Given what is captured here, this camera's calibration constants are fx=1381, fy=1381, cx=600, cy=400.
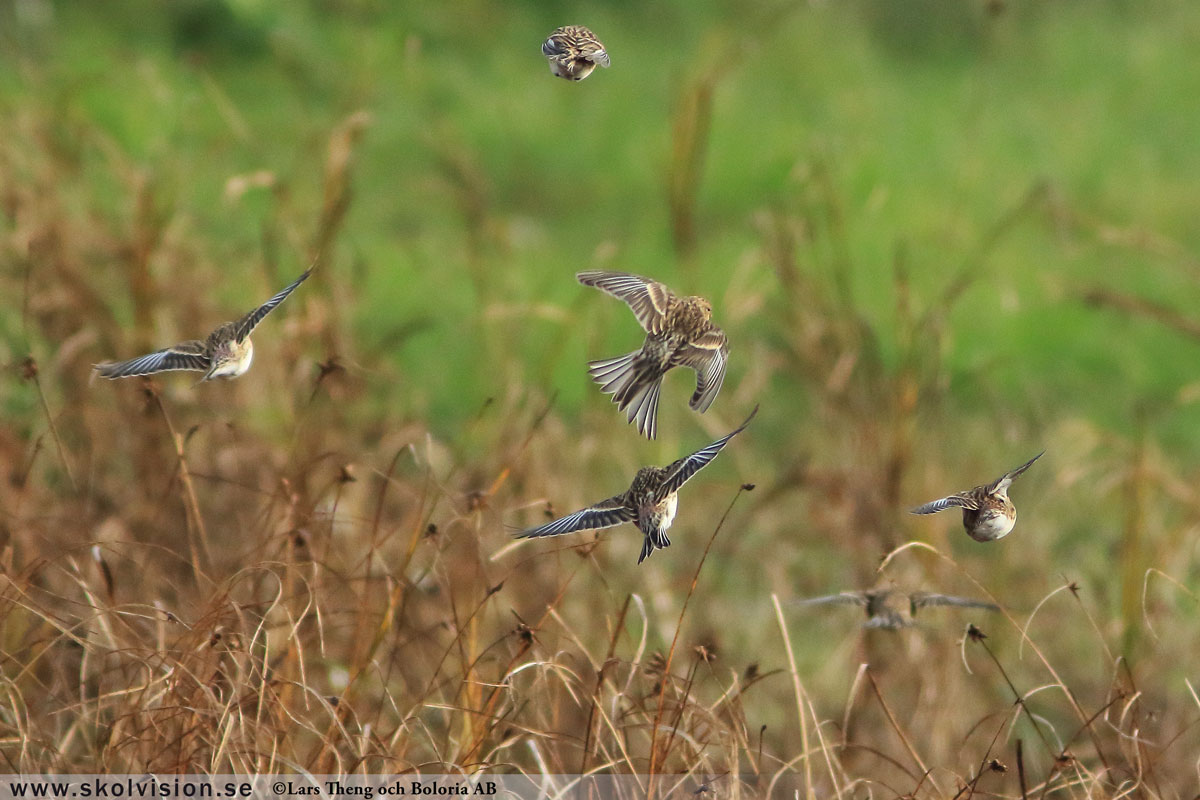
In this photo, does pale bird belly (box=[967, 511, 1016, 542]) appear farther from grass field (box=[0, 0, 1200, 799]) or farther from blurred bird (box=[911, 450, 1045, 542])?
grass field (box=[0, 0, 1200, 799])

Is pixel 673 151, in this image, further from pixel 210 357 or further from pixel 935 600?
pixel 210 357

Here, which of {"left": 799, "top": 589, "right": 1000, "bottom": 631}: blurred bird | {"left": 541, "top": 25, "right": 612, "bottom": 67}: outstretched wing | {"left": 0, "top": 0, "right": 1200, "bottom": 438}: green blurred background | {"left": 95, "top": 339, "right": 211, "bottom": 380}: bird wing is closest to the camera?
{"left": 95, "top": 339, "right": 211, "bottom": 380}: bird wing

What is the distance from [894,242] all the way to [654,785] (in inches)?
203

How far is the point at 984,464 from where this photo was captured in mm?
5961

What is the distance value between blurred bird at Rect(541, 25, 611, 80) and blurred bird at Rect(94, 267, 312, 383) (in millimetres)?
591

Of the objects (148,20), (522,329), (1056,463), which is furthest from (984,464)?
(148,20)

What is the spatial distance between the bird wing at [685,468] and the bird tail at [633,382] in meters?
Answer: 0.16

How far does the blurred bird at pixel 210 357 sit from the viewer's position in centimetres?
214

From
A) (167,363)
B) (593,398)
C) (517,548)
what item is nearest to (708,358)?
(167,363)

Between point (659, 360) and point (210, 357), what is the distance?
76 centimetres

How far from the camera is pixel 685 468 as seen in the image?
81.9 inches

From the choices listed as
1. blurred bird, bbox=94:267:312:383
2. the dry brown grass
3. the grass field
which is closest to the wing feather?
the grass field

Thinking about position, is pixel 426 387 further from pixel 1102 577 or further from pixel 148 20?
pixel 148 20

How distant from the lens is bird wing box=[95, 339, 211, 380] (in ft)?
7.42
